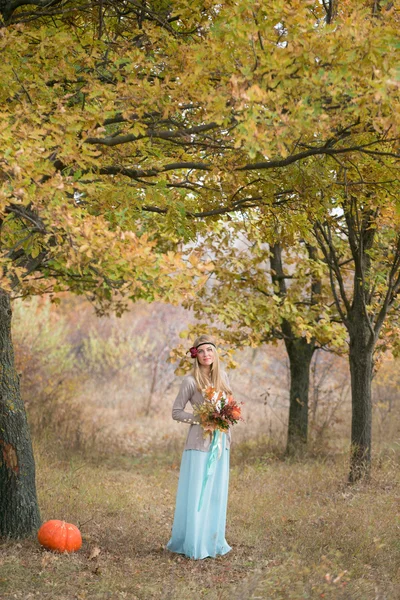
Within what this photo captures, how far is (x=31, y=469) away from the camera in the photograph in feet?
21.6

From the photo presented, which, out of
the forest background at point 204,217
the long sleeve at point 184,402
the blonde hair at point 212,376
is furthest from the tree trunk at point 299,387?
the long sleeve at point 184,402

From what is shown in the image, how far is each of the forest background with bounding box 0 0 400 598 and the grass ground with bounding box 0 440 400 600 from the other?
3 cm

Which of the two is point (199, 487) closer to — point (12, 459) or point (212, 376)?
point (212, 376)

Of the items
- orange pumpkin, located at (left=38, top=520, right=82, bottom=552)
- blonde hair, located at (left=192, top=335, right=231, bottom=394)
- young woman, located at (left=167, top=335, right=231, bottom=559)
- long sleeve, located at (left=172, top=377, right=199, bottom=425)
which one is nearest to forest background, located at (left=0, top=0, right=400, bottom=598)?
orange pumpkin, located at (left=38, top=520, right=82, bottom=552)

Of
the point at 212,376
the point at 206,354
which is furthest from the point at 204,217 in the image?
the point at 212,376

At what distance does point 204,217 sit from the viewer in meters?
7.48

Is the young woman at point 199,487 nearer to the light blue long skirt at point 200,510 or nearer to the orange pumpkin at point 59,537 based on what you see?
the light blue long skirt at point 200,510

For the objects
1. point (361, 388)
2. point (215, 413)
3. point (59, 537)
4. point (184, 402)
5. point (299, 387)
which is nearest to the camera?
point (59, 537)

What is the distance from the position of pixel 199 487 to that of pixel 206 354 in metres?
1.18

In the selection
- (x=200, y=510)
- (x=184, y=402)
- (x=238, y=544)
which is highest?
(x=184, y=402)

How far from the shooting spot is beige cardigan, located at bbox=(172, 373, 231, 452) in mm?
6199

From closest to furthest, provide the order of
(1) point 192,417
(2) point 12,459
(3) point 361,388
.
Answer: (1) point 192,417 → (2) point 12,459 → (3) point 361,388

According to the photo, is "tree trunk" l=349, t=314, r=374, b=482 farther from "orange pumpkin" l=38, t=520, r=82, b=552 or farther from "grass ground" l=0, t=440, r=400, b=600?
"orange pumpkin" l=38, t=520, r=82, b=552

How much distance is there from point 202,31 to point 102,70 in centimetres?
95
